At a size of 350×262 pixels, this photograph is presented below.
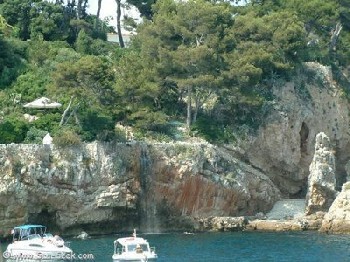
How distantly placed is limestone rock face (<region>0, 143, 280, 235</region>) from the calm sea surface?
5.78 ft

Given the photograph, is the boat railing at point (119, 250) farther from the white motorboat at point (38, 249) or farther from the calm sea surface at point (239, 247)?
the white motorboat at point (38, 249)

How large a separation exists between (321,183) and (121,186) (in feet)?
40.5

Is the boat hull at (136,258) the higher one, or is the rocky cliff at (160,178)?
the rocky cliff at (160,178)

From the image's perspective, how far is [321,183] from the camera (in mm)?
70688

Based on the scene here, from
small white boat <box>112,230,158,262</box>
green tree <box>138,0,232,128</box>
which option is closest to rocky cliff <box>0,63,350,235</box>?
green tree <box>138,0,232,128</box>

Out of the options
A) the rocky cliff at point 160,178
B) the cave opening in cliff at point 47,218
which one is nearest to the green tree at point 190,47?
the rocky cliff at point 160,178

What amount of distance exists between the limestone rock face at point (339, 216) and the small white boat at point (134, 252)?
1451 centimetres

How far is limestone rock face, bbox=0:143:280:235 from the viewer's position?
6384 centimetres

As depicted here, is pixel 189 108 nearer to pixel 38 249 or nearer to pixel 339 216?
pixel 339 216

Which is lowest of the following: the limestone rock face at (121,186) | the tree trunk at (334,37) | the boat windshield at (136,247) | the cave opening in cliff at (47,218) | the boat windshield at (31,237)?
the boat windshield at (136,247)

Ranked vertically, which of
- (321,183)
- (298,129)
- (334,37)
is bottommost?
(321,183)

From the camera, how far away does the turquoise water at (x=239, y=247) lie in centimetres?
5647

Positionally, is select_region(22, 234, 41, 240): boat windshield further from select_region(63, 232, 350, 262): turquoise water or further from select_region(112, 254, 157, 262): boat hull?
select_region(112, 254, 157, 262): boat hull

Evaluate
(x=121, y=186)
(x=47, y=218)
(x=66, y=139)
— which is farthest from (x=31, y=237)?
(x=121, y=186)
